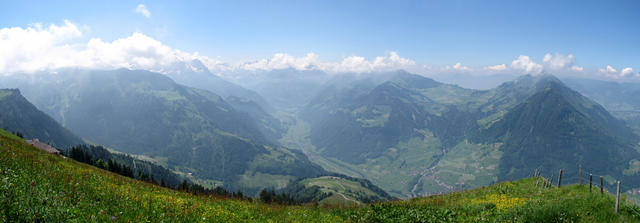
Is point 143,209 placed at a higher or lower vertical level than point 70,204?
lower

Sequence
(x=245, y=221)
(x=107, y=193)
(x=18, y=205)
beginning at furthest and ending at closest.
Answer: (x=245, y=221) → (x=107, y=193) → (x=18, y=205)

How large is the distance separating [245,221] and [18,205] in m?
8.46

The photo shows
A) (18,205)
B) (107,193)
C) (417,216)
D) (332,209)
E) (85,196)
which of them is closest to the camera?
(18,205)

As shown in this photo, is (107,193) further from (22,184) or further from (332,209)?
(332,209)

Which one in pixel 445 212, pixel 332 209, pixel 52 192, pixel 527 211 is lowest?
pixel 332 209

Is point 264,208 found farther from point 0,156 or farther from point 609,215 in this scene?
point 609,215

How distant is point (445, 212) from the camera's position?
19.3 m

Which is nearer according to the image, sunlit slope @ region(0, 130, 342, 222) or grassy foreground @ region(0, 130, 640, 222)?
sunlit slope @ region(0, 130, 342, 222)

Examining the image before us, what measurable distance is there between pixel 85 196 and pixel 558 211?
75.7 ft

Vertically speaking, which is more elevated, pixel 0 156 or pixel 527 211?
pixel 0 156

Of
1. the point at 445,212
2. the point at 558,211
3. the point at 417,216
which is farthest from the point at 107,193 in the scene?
the point at 558,211

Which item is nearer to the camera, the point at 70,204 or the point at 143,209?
the point at 70,204

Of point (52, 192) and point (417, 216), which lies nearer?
point (52, 192)

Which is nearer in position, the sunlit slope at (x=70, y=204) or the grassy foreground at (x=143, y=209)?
the sunlit slope at (x=70, y=204)
